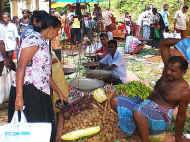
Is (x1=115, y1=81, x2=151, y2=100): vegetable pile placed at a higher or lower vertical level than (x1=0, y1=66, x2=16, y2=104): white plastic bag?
higher

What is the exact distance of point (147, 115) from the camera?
13.9 feet

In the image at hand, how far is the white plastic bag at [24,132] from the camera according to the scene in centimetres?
365

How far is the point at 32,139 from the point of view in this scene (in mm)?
3656

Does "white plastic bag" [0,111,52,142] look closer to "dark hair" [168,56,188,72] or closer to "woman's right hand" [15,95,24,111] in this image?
"woman's right hand" [15,95,24,111]

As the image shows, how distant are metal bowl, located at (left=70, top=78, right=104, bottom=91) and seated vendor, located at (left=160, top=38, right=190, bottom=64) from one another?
1.26 m

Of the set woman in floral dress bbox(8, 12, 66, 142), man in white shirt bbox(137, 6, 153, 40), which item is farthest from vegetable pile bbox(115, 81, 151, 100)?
man in white shirt bbox(137, 6, 153, 40)

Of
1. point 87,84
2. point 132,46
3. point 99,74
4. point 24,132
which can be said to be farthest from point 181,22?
point 24,132

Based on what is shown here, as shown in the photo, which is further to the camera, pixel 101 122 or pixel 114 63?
pixel 114 63

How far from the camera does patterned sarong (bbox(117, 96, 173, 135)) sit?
426cm

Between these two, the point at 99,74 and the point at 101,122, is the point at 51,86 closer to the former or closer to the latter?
the point at 101,122

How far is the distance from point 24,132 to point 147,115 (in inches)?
46.5

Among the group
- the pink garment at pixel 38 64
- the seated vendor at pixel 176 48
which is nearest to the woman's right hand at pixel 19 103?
the pink garment at pixel 38 64

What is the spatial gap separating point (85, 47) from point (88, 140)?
628 centimetres

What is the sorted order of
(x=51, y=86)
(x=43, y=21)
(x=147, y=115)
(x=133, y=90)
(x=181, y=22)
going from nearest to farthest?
(x=43, y=21) → (x=147, y=115) → (x=51, y=86) → (x=133, y=90) → (x=181, y=22)
